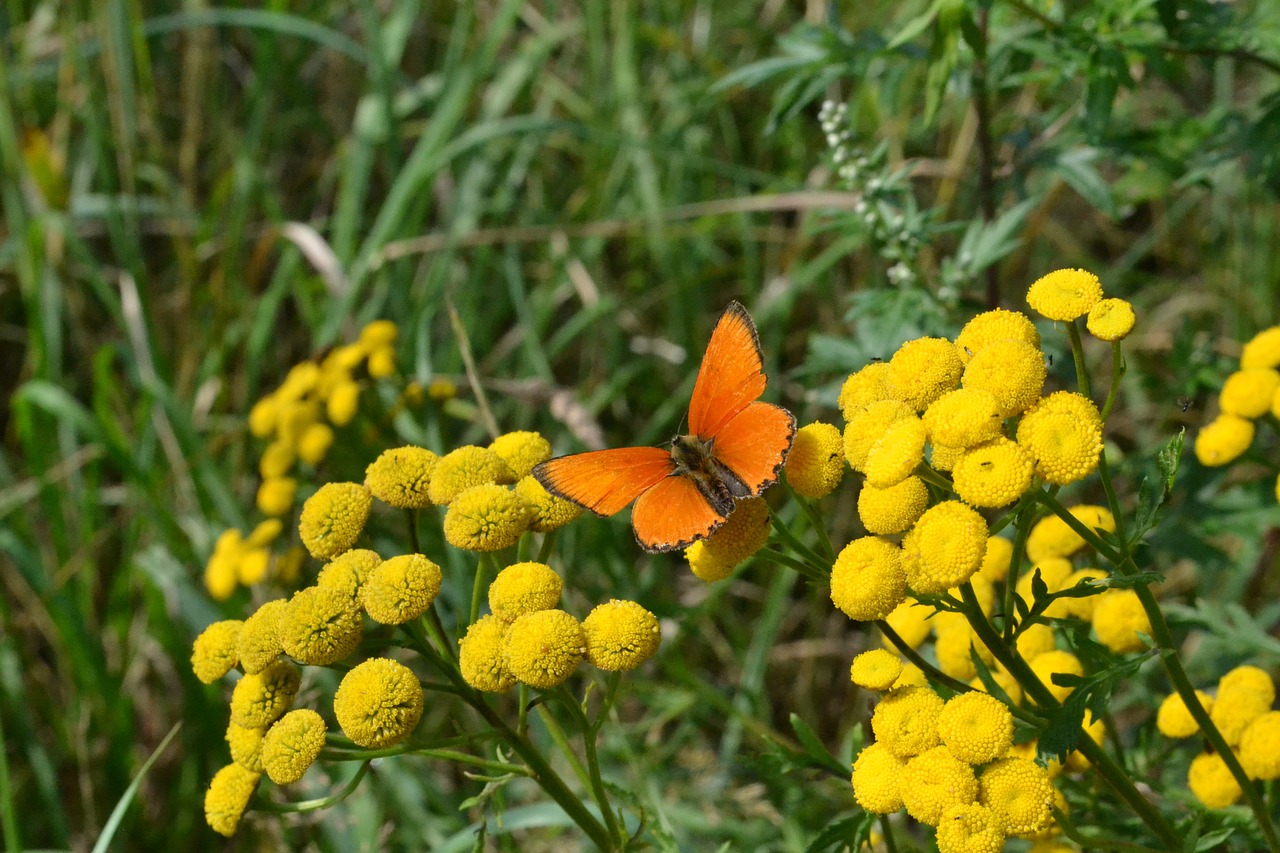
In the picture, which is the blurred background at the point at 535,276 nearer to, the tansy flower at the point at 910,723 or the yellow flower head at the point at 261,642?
the yellow flower head at the point at 261,642

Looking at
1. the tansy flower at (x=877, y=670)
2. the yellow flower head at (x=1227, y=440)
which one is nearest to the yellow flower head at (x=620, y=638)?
the tansy flower at (x=877, y=670)

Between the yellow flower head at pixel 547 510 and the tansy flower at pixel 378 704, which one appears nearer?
the tansy flower at pixel 378 704

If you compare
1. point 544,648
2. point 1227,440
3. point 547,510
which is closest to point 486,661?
point 544,648

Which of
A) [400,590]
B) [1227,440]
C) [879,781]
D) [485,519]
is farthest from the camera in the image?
[1227,440]

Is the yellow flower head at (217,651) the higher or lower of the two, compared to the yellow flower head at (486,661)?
lower

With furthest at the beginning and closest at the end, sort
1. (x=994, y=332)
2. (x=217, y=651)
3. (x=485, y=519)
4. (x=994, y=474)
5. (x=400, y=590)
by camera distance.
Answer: (x=217, y=651)
(x=485, y=519)
(x=400, y=590)
(x=994, y=332)
(x=994, y=474)

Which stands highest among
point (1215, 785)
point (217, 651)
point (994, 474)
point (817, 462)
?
point (994, 474)

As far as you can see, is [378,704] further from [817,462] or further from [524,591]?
[817,462]
